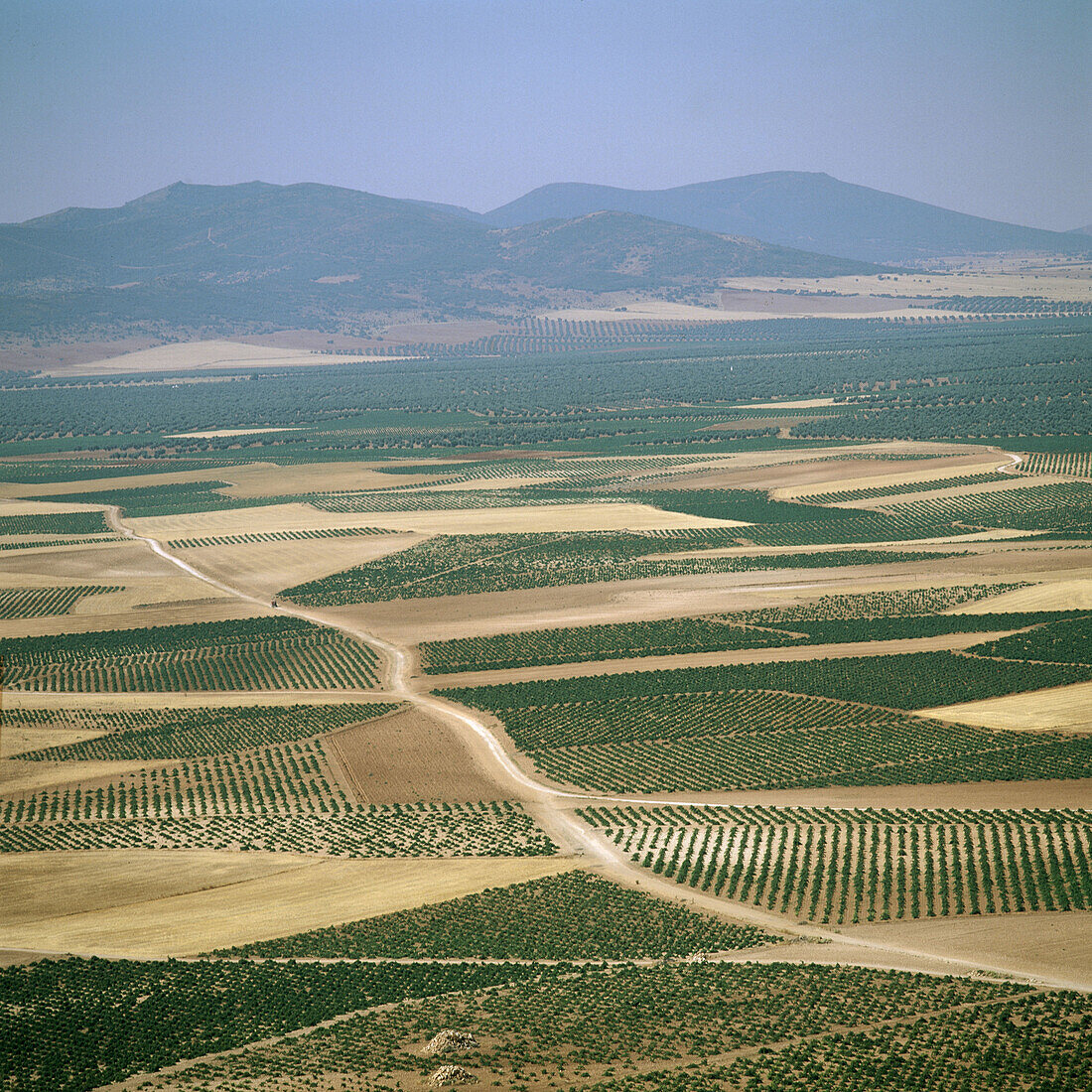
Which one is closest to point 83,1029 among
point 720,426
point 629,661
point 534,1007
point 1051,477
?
point 534,1007

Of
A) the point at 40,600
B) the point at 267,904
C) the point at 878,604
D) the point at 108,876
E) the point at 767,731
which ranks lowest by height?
the point at 267,904

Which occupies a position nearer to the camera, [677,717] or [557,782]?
[557,782]

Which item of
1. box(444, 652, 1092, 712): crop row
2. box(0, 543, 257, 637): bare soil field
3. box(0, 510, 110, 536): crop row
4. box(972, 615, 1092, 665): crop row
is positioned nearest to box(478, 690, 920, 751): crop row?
box(444, 652, 1092, 712): crop row

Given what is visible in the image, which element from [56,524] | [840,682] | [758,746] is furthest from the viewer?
[56,524]

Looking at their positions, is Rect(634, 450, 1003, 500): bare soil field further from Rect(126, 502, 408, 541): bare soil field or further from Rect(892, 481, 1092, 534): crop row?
Rect(126, 502, 408, 541): bare soil field

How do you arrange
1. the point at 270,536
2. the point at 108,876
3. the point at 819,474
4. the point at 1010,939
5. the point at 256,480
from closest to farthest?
1. the point at 1010,939
2. the point at 108,876
3. the point at 270,536
4. the point at 819,474
5. the point at 256,480

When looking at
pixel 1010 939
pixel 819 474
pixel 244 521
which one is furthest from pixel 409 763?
pixel 819 474

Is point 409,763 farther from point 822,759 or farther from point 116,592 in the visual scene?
point 116,592
